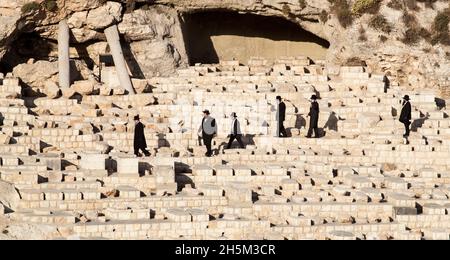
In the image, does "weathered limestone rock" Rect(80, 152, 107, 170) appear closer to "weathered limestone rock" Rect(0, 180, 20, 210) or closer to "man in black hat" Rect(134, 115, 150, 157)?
"man in black hat" Rect(134, 115, 150, 157)

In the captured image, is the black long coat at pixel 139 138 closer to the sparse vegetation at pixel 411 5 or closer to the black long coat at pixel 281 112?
the black long coat at pixel 281 112

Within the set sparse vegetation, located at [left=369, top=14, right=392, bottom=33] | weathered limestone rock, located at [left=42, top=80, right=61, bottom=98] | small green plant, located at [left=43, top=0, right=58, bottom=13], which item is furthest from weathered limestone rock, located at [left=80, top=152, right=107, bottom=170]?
sparse vegetation, located at [left=369, top=14, right=392, bottom=33]

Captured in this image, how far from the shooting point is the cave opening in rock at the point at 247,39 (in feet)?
118

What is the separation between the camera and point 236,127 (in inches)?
1118

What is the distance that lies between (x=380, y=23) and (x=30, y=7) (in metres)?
8.68

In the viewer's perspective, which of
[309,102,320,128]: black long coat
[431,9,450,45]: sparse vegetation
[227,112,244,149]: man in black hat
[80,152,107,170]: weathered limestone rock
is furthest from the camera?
[431,9,450,45]: sparse vegetation

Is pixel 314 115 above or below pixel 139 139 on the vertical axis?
above

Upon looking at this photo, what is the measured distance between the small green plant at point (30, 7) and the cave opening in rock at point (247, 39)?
4.96 m

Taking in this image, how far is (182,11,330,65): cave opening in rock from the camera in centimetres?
3603

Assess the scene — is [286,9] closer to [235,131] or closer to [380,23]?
[380,23]

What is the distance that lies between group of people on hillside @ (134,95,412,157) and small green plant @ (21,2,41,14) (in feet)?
19.3

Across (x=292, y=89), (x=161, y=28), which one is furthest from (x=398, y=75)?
(x=161, y=28)

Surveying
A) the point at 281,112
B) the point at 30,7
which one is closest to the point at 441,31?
the point at 281,112

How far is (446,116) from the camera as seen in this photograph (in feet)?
102
